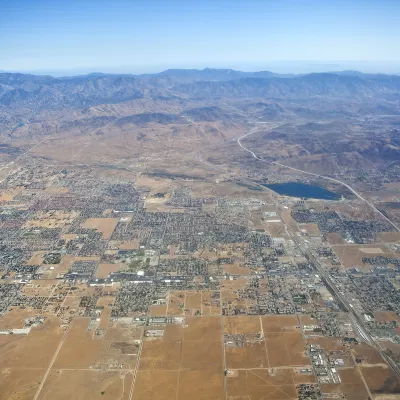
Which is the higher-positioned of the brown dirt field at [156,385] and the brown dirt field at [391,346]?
the brown dirt field at [391,346]

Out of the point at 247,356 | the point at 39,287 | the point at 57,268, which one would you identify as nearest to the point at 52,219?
the point at 57,268

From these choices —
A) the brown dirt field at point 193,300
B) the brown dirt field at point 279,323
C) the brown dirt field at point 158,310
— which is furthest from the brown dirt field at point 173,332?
the brown dirt field at point 279,323

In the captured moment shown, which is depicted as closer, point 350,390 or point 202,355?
point 350,390

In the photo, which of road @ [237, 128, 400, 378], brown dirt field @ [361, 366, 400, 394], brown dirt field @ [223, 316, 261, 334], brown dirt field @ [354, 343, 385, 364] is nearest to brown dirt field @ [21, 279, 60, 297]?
brown dirt field @ [223, 316, 261, 334]

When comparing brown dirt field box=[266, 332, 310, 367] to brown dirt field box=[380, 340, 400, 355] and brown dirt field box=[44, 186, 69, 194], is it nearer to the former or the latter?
brown dirt field box=[380, 340, 400, 355]

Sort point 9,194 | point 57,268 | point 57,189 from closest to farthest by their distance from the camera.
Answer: point 57,268
point 9,194
point 57,189

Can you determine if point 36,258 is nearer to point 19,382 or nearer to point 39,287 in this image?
point 39,287

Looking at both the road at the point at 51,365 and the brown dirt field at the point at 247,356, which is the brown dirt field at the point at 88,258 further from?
the brown dirt field at the point at 247,356

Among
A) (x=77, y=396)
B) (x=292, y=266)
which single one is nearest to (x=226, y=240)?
(x=292, y=266)
